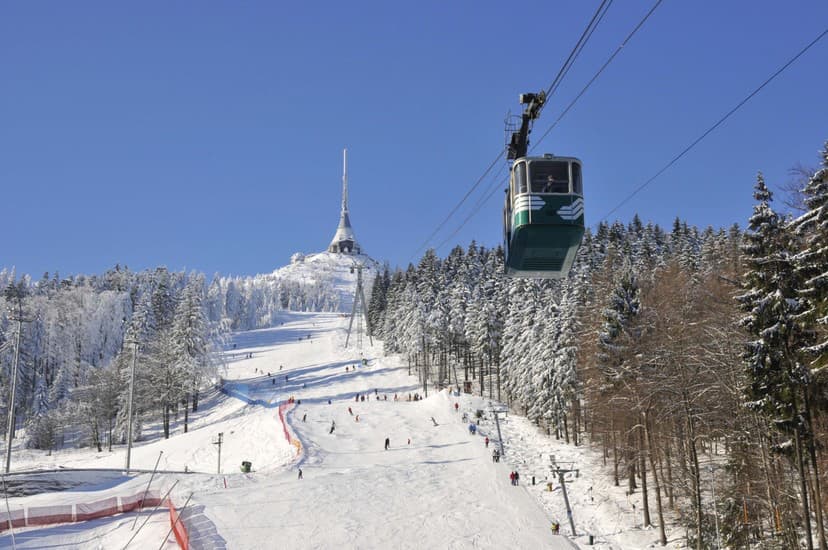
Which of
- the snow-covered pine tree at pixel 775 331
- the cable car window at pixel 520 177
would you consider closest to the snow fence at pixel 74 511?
the cable car window at pixel 520 177

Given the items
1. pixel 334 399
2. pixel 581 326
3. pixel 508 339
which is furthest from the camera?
pixel 334 399

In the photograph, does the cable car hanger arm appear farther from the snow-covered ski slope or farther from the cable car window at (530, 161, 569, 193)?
the snow-covered ski slope

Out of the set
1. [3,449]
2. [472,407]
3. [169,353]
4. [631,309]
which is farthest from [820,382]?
[3,449]

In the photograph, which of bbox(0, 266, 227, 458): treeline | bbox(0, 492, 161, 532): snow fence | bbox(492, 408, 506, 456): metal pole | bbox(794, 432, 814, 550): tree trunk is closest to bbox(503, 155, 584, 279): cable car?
bbox(794, 432, 814, 550): tree trunk

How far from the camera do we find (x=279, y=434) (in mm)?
51406

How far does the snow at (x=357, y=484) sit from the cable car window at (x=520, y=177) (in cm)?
1479

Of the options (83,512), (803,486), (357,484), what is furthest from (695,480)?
(83,512)

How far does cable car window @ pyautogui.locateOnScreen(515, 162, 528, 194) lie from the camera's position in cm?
1630

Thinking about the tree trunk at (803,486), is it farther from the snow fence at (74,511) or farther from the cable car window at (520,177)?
the snow fence at (74,511)

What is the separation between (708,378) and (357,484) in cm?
1996

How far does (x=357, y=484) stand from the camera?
38.3 m

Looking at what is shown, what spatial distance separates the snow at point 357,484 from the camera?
96.6 feet

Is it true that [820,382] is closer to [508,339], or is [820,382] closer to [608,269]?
[608,269]

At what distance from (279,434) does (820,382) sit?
39.3 metres
